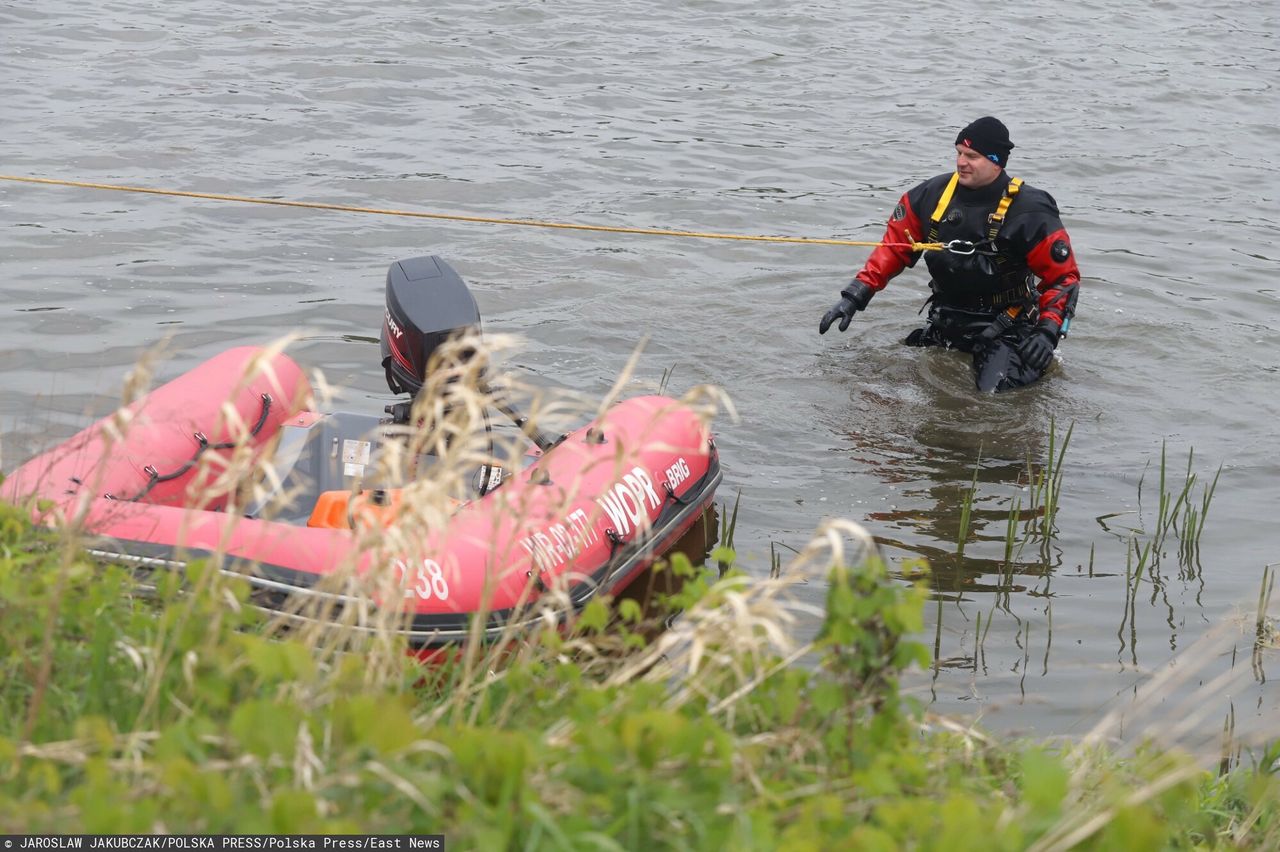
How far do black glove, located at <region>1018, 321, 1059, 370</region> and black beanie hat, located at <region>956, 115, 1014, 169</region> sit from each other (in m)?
0.91

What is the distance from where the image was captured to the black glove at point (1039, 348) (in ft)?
23.5

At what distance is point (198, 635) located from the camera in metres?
2.65

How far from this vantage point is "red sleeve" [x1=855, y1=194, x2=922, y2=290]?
299 inches

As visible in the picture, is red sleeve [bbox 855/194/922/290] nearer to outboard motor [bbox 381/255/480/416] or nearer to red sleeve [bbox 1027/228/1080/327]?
red sleeve [bbox 1027/228/1080/327]

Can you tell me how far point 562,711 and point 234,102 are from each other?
9901 mm

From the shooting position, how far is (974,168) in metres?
7.16

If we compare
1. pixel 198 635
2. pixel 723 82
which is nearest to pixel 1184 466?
pixel 198 635

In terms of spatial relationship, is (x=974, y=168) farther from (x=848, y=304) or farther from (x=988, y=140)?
(x=848, y=304)

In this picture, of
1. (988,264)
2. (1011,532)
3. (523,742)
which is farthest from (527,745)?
(988,264)

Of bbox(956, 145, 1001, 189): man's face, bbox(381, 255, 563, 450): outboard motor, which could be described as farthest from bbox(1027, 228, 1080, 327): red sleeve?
bbox(381, 255, 563, 450): outboard motor

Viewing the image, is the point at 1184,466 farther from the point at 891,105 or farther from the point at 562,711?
the point at 891,105

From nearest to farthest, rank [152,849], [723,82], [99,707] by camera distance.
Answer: [152,849] → [99,707] → [723,82]

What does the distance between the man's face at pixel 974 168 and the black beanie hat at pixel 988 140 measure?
0.02 metres

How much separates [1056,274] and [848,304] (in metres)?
1.08
